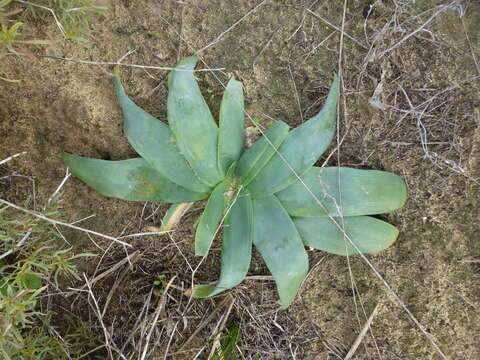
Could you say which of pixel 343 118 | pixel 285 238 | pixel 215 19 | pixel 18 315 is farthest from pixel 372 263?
pixel 18 315

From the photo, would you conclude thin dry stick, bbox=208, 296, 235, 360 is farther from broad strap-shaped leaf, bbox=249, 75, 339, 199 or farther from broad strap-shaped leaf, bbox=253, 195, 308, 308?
broad strap-shaped leaf, bbox=249, 75, 339, 199

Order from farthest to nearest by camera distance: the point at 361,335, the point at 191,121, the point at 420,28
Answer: the point at 361,335
the point at 420,28
the point at 191,121

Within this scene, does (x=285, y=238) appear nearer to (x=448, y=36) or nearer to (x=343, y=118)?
(x=343, y=118)

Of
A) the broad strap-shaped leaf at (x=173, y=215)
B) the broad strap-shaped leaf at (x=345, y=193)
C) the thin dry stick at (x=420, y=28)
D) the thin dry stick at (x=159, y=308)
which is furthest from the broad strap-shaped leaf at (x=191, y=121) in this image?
the thin dry stick at (x=420, y=28)

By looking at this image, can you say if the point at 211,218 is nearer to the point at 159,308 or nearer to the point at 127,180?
the point at 127,180

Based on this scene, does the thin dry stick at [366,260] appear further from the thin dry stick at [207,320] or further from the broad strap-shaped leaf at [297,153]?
the thin dry stick at [207,320]

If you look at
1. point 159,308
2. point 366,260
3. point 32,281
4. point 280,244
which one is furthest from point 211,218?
point 32,281

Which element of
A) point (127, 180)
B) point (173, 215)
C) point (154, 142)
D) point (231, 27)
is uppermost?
point (231, 27)
